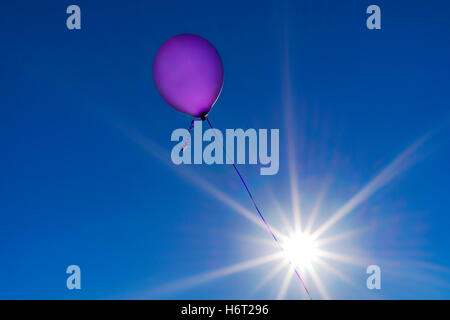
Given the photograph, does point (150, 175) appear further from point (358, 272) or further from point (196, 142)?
point (358, 272)

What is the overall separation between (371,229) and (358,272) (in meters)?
0.26

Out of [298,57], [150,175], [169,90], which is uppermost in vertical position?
[298,57]

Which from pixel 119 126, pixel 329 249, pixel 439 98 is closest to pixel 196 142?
pixel 119 126

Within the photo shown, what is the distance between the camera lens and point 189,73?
2486 mm

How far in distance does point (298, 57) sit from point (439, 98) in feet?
2.80

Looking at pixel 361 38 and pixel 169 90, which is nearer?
pixel 169 90

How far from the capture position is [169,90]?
2.53 meters

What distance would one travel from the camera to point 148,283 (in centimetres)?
305

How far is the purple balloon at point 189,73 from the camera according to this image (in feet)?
8.17

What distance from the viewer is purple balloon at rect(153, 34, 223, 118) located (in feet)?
8.17

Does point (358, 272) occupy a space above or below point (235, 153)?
below
